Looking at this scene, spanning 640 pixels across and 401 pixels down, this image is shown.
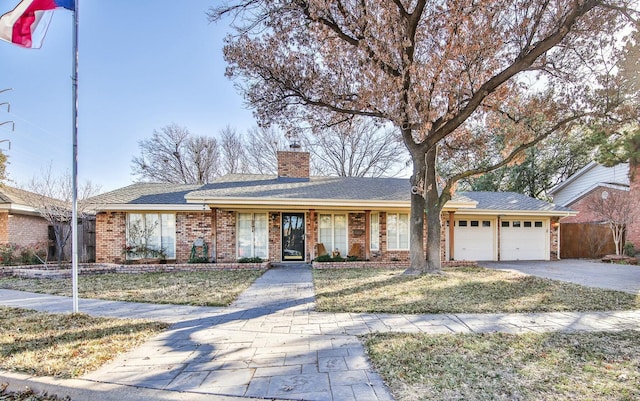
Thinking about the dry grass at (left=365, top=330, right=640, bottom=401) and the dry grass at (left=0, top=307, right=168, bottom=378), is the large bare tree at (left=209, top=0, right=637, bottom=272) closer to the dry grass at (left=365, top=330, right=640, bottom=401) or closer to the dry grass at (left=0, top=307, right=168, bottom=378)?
the dry grass at (left=365, top=330, right=640, bottom=401)

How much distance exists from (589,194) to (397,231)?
42.7ft

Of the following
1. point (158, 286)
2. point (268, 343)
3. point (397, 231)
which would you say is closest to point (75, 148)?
point (158, 286)

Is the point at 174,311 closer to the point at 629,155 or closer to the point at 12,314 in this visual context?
the point at 12,314

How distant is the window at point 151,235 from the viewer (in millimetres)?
11617

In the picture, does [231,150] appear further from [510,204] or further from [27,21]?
[27,21]

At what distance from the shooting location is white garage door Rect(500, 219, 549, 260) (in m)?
14.0

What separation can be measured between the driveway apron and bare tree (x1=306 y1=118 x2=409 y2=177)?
1974 centimetres

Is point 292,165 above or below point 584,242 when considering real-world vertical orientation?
above

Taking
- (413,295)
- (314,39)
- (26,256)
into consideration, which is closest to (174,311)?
(413,295)

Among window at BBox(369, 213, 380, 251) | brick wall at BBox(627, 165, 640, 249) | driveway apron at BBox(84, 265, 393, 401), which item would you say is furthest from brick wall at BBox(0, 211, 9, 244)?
brick wall at BBox(627, 165, 640, 249)

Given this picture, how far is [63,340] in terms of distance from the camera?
3.77 m

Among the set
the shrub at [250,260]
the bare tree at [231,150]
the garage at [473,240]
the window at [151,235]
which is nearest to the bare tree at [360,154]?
the bare tree at [231,150]

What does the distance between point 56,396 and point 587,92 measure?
11.9 metres

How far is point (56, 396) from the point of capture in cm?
261
